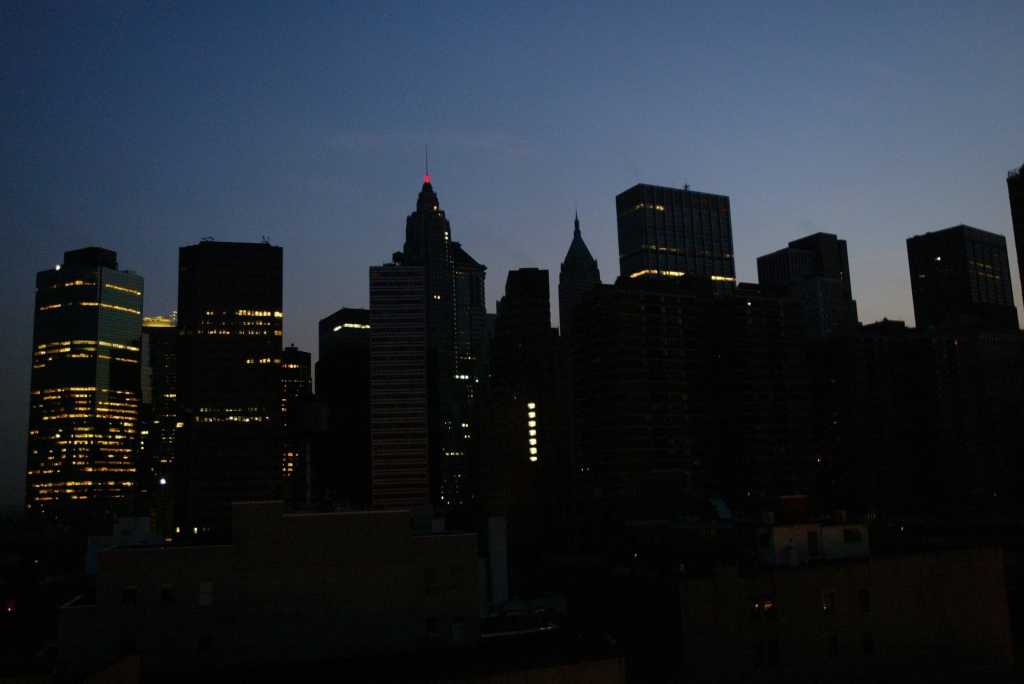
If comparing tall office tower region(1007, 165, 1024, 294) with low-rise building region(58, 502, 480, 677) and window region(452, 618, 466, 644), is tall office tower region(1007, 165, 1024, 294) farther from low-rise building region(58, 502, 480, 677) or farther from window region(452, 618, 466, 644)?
window region(452, 618, 466, 644)

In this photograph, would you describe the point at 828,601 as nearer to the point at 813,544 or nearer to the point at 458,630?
the point at 813,544

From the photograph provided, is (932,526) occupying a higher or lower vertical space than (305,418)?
lower

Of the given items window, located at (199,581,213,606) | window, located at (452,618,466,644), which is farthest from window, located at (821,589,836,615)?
window, located at (199,581,213,606)

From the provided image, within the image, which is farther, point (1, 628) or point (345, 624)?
point (1, 628)

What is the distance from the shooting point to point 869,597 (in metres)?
51.0

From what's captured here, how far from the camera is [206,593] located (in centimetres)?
3559

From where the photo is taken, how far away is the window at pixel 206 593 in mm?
35531

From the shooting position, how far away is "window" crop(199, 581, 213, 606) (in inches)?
1399

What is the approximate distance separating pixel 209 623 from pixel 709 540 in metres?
49.9

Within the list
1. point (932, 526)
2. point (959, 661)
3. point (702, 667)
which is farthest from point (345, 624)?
point (932, 526)

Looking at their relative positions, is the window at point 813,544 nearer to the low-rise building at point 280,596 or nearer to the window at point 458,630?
the low-rise building at point 280,596

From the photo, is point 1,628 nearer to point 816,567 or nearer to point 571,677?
point 571,677

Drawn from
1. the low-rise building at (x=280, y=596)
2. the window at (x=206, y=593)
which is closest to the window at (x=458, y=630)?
the low-rise building at (x=280, y=596)

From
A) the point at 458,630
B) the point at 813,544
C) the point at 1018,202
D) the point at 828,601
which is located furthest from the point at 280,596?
the point at 1018,202
